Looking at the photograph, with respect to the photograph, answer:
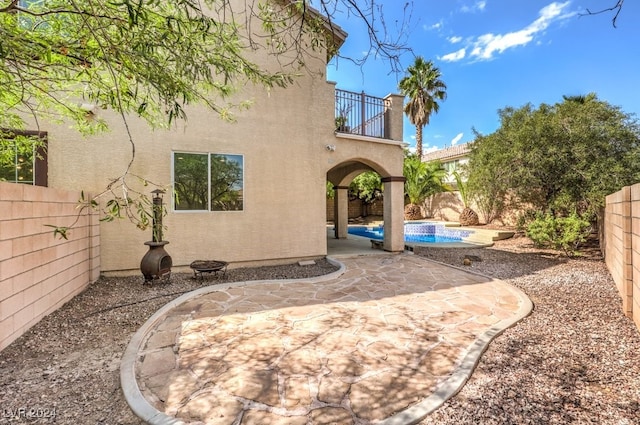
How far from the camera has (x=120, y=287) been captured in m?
6.96

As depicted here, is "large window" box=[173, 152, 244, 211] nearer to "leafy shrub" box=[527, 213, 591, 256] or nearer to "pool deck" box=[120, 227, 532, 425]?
"pool deck" box=[120, 227, 532, 425]

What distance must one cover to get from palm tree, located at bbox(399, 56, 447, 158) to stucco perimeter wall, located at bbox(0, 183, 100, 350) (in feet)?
85.3

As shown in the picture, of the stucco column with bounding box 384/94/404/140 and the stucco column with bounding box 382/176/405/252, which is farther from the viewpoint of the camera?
the stucco column with bounding box 382/176/405/252

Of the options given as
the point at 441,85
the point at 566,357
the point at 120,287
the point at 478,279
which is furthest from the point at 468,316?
the point at 441,85

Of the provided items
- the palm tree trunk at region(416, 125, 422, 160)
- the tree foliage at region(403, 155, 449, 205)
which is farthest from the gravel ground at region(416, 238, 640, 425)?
the palm tree trunk at region(416, 125, 422, 160)

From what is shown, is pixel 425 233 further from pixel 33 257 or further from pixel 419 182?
pixel 33 257

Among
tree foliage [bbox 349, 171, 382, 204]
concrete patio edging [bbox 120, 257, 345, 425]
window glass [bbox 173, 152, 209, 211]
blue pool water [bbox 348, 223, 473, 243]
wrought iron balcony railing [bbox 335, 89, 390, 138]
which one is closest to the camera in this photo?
concrete patio edging [bbox 120, 257, 345, 425]

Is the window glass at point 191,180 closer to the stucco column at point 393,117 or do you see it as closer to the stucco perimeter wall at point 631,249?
the stucco column at point 393,117

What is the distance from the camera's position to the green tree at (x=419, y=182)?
82.1 feet

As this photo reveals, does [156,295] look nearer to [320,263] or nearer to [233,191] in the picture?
[233,191]

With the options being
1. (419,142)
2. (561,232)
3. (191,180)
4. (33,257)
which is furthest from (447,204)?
(33,257)

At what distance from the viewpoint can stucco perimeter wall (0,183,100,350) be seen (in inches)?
161

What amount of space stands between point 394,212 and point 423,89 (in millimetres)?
19901

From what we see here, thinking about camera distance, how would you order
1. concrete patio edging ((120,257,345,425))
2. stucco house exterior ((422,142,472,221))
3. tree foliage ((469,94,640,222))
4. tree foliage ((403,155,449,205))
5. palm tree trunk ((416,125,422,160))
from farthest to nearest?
1. palm tree trunk ((416,125,422,160))
2. tree foliage ((403,155,449,205))
3. stucco house exterior ((422,142,472,221))
4. tree foliage ((469,94,640,222))
5. concrete patio edging ((120,257,345,425))
